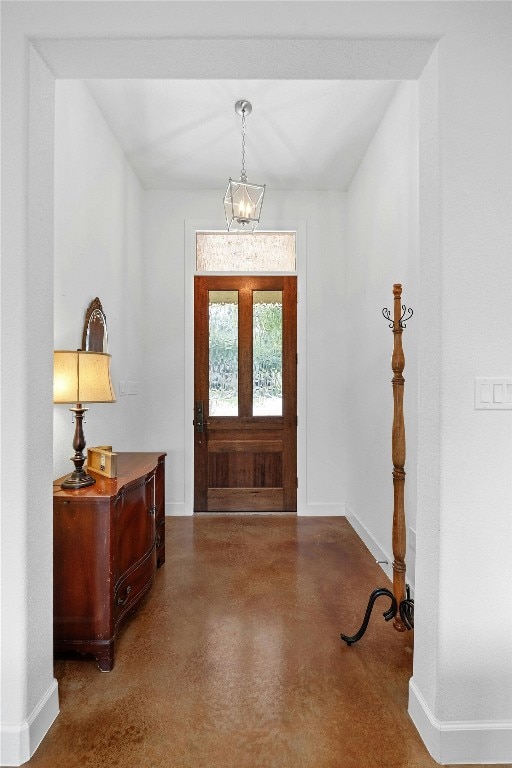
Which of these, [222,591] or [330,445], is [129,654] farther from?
[330,445]

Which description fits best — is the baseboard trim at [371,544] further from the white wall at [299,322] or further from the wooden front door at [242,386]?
the wooden front door at [242,386]

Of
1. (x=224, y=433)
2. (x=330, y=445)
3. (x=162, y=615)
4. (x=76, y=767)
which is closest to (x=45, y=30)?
(x=76, y=767)

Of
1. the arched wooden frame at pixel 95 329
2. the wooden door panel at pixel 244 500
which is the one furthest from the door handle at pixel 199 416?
the arched wooden frame at pixel 95 329

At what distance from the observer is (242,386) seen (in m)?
4.30

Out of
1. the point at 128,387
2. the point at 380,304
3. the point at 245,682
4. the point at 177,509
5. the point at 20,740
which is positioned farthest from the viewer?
the point at 177,509

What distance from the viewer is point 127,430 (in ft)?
12.2

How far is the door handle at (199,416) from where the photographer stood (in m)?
4.30

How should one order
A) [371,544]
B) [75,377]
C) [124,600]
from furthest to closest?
[371,544]
[124,600]
[75,377]

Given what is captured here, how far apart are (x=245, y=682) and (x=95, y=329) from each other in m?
2.15

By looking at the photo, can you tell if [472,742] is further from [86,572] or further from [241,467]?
[241,467]

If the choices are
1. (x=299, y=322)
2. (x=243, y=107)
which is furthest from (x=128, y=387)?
(x=243, y=107)

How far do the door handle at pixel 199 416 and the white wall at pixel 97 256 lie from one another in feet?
1.61

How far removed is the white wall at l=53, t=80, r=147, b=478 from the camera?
249 centimetres

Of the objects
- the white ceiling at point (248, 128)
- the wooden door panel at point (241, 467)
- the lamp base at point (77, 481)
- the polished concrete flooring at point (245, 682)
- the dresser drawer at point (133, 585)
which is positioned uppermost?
the white ceiling at point (248, 128)
